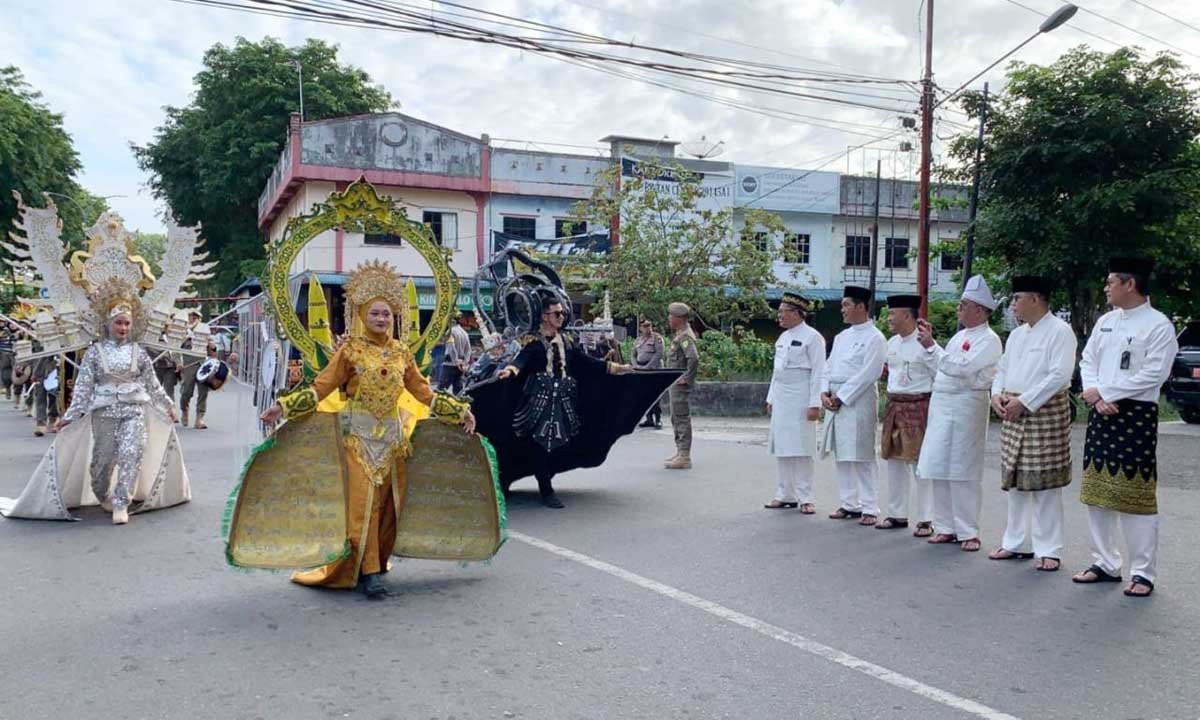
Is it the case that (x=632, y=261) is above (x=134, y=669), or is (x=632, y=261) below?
above

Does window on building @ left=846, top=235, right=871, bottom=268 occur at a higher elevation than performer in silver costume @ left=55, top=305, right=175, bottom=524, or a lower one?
higher

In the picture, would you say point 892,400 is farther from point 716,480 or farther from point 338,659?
point 338,659

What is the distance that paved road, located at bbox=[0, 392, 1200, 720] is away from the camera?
421cm

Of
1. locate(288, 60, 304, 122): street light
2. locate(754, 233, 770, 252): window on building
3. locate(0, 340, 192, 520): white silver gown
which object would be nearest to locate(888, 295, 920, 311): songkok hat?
locate(0, 340, 192, 520): white silver gown

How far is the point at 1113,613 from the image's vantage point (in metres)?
5.54

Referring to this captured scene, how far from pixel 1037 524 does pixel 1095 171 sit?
13813 mm

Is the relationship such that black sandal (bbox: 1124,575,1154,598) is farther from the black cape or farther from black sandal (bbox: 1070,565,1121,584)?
the black cape

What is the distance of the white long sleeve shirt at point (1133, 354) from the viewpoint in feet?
19.1

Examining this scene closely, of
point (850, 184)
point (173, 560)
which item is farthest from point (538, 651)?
point (850, 184)

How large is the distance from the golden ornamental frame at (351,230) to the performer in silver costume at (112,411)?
2872mm

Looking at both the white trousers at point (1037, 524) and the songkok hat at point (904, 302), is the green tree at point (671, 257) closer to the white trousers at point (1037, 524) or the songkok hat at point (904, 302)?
the songkok hat at point (904, 302)

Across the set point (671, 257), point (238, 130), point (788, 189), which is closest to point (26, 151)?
point (238, 130)

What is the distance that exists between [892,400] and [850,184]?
1106 inches

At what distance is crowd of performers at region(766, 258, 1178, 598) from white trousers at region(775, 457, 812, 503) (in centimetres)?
1
